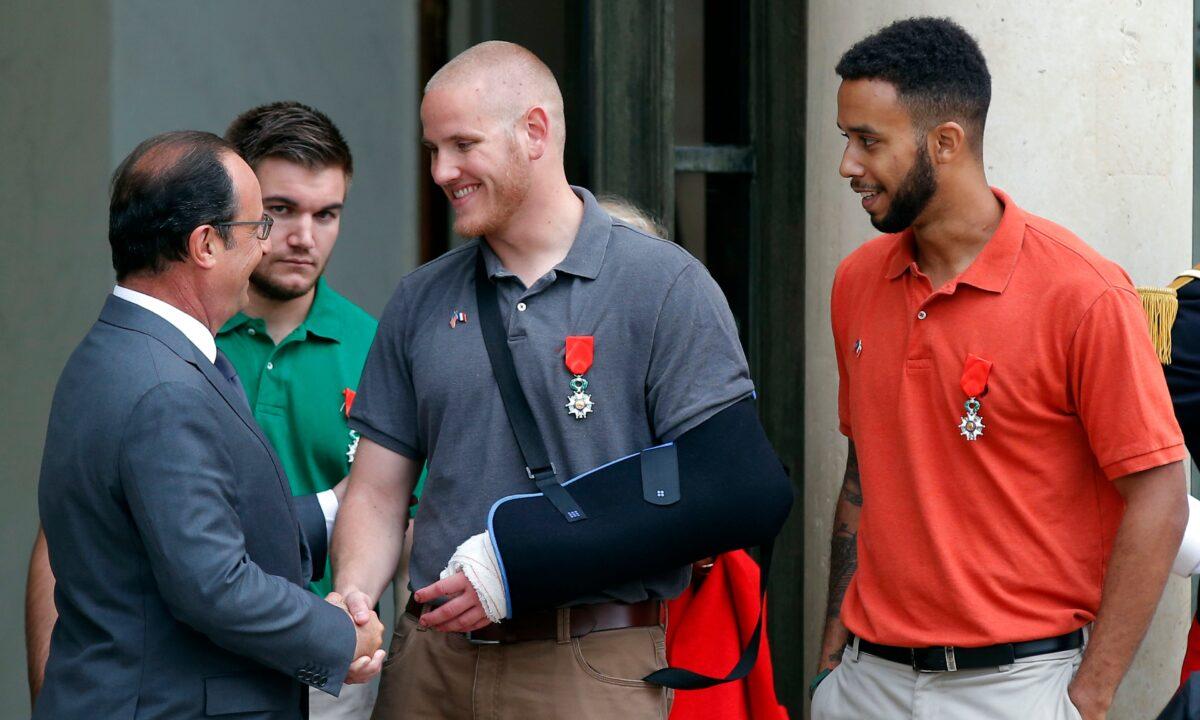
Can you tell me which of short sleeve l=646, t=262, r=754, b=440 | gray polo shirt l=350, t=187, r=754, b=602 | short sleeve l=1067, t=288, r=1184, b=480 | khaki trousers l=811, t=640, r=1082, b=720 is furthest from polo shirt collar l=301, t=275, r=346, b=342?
short sleeve l=1067, t=288, r=1184, b=480

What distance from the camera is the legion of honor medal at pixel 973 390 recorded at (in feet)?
9.03

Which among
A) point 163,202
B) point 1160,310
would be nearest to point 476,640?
point 163,202

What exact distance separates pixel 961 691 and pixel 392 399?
123 cm

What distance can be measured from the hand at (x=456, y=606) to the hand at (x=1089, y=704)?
1.06 meters

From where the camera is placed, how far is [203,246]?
8.41 ft

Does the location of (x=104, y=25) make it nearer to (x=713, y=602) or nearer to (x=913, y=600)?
(x=713, y=602)

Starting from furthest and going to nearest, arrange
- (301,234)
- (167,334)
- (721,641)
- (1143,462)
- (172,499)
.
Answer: (301,234) < (721,641) < (1143,462) < (167,334) < (172,499)

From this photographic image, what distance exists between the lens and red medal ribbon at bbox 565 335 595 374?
283 cm

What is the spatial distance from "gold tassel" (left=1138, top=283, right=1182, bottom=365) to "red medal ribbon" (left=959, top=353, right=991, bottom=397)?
67cm

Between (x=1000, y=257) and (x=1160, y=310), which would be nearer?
(x=1000, y=257)

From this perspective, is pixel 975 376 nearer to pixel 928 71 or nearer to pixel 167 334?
pixel 928 71

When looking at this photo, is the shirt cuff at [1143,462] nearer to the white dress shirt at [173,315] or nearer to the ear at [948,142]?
the ear at [948,142]

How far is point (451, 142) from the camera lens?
2932 millimetres

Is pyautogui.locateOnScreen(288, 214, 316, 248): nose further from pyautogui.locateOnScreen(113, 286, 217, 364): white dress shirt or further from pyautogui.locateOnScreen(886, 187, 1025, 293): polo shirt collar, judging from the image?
pyautogui.locateOnScreen(886, 187, 1025, 293): polo shirt collar
